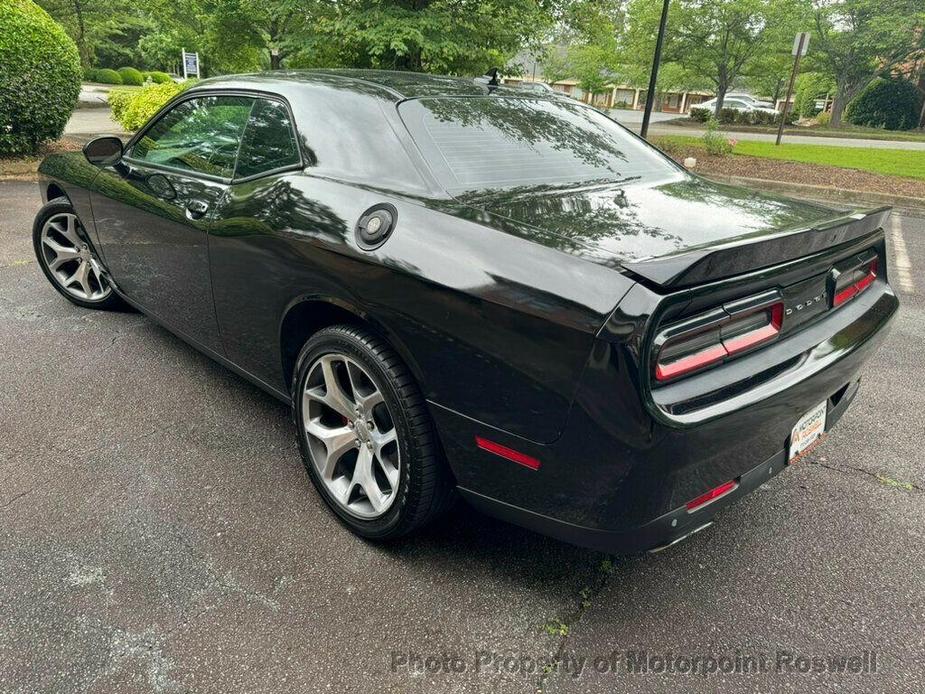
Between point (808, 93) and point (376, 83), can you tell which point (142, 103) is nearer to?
point (376, 83)

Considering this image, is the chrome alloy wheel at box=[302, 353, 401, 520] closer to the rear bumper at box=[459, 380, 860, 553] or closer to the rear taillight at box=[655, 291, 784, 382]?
the rear bumper at box=[459, 380, 860, 553]

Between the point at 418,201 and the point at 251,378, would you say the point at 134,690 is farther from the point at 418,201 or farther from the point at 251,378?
the point at 418,201

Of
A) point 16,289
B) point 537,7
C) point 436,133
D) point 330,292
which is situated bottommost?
point 16,289

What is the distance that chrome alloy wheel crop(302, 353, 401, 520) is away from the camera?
7.12ft

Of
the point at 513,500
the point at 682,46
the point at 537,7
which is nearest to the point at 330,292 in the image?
the point at 513,500

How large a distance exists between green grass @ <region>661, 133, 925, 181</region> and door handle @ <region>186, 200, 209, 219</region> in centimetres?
1257

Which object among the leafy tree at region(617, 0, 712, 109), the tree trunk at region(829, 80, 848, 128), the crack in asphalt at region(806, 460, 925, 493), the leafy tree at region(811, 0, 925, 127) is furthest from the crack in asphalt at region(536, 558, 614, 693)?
Result: the tree trunk at region(829, 80, 848, 128)

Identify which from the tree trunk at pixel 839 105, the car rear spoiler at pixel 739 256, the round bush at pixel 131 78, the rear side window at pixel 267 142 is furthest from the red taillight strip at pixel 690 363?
the round bush at pixel 131 78

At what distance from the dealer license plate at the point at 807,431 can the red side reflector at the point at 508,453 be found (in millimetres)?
835

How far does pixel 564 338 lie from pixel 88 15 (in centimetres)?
3177

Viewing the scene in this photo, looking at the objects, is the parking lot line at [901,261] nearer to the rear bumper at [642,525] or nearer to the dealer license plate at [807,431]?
the dealer license plate at [807,431]

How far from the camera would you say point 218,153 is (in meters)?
2.89

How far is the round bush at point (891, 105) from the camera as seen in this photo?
93.4 feet

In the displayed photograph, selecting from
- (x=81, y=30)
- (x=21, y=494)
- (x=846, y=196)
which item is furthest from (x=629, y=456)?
(x=81, y=30)
